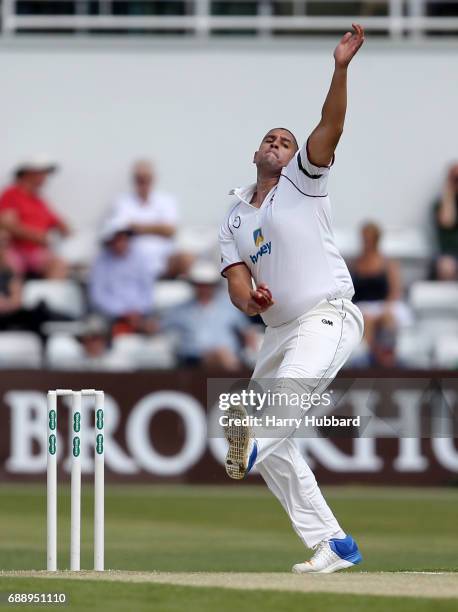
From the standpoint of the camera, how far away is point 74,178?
14664 millimetres

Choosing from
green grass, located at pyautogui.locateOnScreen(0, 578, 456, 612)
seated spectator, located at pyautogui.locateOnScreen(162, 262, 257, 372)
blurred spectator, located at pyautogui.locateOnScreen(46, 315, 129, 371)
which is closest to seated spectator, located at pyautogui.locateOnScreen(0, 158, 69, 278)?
blurred spectator, located at pyautogui.locateOnScreen(46, 315, 129, 371)

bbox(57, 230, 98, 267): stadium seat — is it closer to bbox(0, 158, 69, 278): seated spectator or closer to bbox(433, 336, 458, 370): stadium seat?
bbox(0, 158, 69, 278): seated spectator

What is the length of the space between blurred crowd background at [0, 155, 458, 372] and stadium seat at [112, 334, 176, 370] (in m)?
0.01

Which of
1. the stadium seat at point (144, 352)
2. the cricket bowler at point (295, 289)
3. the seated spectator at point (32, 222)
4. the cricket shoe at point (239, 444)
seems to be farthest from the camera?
the seated spectator at point (32, 222)

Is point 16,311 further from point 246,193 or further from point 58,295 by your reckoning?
point 246,193

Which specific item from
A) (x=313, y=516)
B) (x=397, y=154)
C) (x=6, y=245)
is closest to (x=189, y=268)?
(x=6, y=245)

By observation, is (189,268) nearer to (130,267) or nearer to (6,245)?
(130,267)

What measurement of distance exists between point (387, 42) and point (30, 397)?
5246 millimetres

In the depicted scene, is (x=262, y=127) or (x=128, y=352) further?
(x=262, y=127)

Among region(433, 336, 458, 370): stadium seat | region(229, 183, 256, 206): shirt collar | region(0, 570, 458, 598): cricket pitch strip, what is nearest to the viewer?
region(0, 570, 458, 598): cricket pitch strip

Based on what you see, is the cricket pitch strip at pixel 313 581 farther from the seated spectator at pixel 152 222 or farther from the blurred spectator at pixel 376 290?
the seated spectator at pixel 152 222

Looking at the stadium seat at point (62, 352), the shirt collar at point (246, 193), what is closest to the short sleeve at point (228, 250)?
the shirt collar at point (246, 193)

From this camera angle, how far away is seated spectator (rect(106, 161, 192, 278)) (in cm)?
1366

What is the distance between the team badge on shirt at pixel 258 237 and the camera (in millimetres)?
6488
